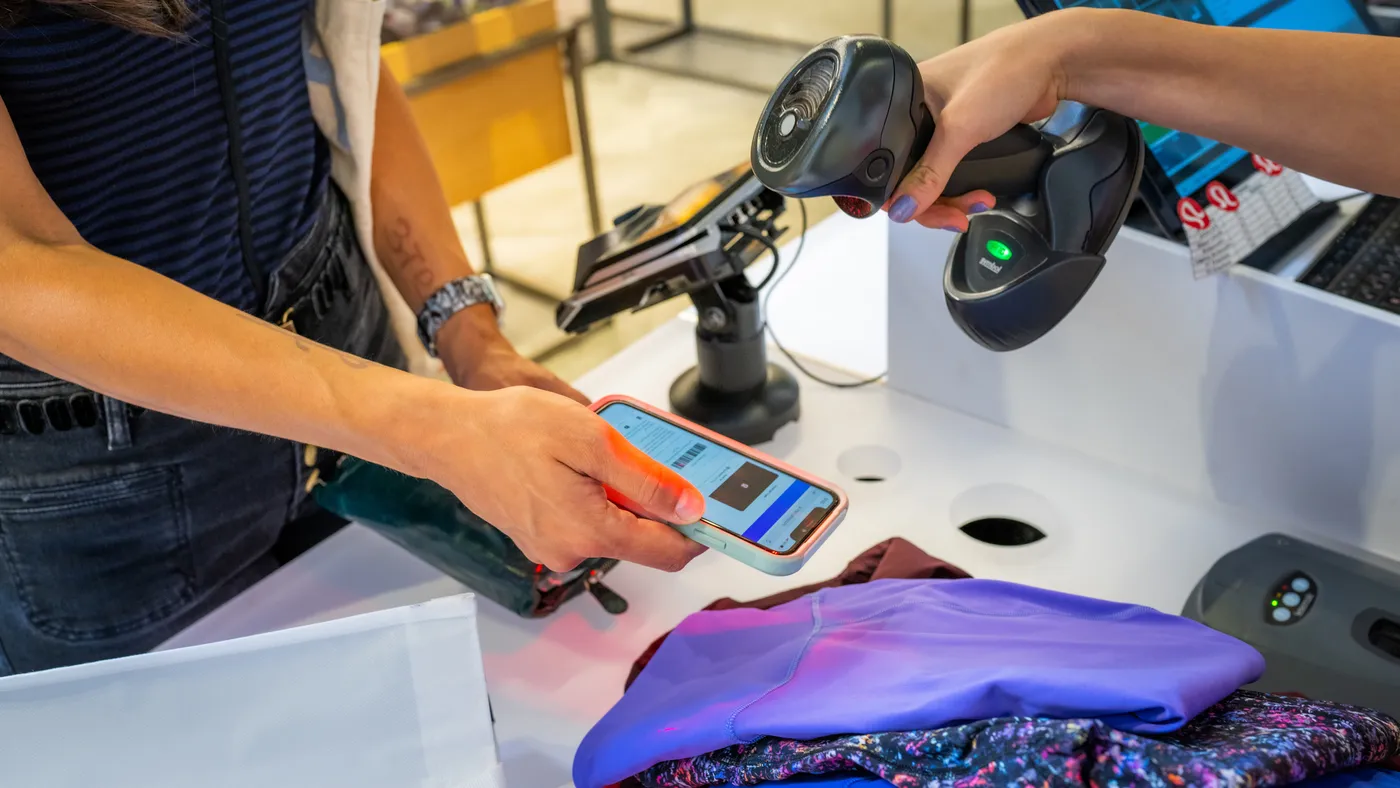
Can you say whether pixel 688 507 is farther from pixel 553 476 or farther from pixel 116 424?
pixel 116 424

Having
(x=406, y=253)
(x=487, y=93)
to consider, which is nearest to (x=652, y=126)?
(x=487, y=93)

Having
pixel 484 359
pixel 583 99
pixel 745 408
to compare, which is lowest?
pixel 583 99

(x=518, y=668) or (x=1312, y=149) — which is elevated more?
(x=1312, y=149)

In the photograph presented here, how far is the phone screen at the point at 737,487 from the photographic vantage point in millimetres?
716

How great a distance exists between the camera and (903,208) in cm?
70

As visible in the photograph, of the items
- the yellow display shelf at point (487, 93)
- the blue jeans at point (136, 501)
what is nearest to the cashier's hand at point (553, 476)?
the blue jeans at point (136, 501)

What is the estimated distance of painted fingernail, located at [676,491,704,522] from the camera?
26.8 inches

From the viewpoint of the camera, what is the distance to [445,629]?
0.66 metres

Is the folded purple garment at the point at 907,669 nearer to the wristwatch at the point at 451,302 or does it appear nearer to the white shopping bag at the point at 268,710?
the white shopping bag at the point at 268,710

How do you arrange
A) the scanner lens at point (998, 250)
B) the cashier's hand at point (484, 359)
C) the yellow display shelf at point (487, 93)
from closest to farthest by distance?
the scanner lens at point (998, 250), the cashier's hand at point (484, 359), the yellow display shelf at point (487, 93)

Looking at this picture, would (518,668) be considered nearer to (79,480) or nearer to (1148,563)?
(79,480)

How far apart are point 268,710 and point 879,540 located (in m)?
0.48

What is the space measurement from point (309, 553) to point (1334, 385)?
813mm

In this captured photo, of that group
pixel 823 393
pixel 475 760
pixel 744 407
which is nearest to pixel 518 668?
pixel 475 760
